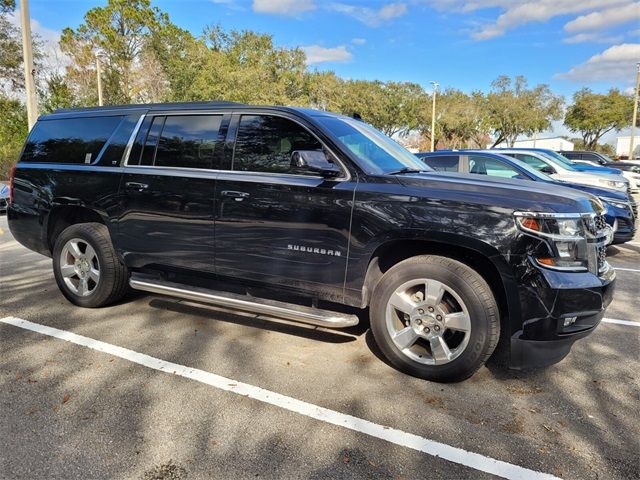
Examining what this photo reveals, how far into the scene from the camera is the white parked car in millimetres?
10108

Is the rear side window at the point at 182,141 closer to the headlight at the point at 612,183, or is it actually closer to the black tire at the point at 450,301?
the black tire at the point at 450,301

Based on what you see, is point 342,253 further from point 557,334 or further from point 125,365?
point 125,365

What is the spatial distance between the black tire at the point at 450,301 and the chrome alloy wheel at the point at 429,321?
2 cm

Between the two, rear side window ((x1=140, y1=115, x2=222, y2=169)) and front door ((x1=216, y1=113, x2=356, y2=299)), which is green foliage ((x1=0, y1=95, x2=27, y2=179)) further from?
front door ((x1=216, y1=113, x2=356, y2=299))

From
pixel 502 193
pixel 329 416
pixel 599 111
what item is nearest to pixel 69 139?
pixel 329 416

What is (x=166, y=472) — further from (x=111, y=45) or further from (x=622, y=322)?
(x=111, y=45)

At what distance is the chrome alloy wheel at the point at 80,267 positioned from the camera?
4.75 m

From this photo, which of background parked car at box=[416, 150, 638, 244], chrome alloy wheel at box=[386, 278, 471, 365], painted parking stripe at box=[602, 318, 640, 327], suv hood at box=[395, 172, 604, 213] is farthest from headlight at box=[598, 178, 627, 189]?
chrome alloy wheel at box=[386, 278, 471, 365]

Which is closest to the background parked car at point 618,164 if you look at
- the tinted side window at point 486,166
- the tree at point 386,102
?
the tinted side window at point 486,166

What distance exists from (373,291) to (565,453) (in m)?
1.52

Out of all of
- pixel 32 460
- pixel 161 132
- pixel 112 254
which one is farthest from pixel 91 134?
pixel 32 460

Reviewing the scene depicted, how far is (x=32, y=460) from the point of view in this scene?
2.49 m

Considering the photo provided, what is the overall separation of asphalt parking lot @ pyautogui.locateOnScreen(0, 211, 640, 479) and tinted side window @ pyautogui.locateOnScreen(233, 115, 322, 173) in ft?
4.80

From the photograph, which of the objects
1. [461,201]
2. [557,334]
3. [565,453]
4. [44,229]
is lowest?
[565,453]
